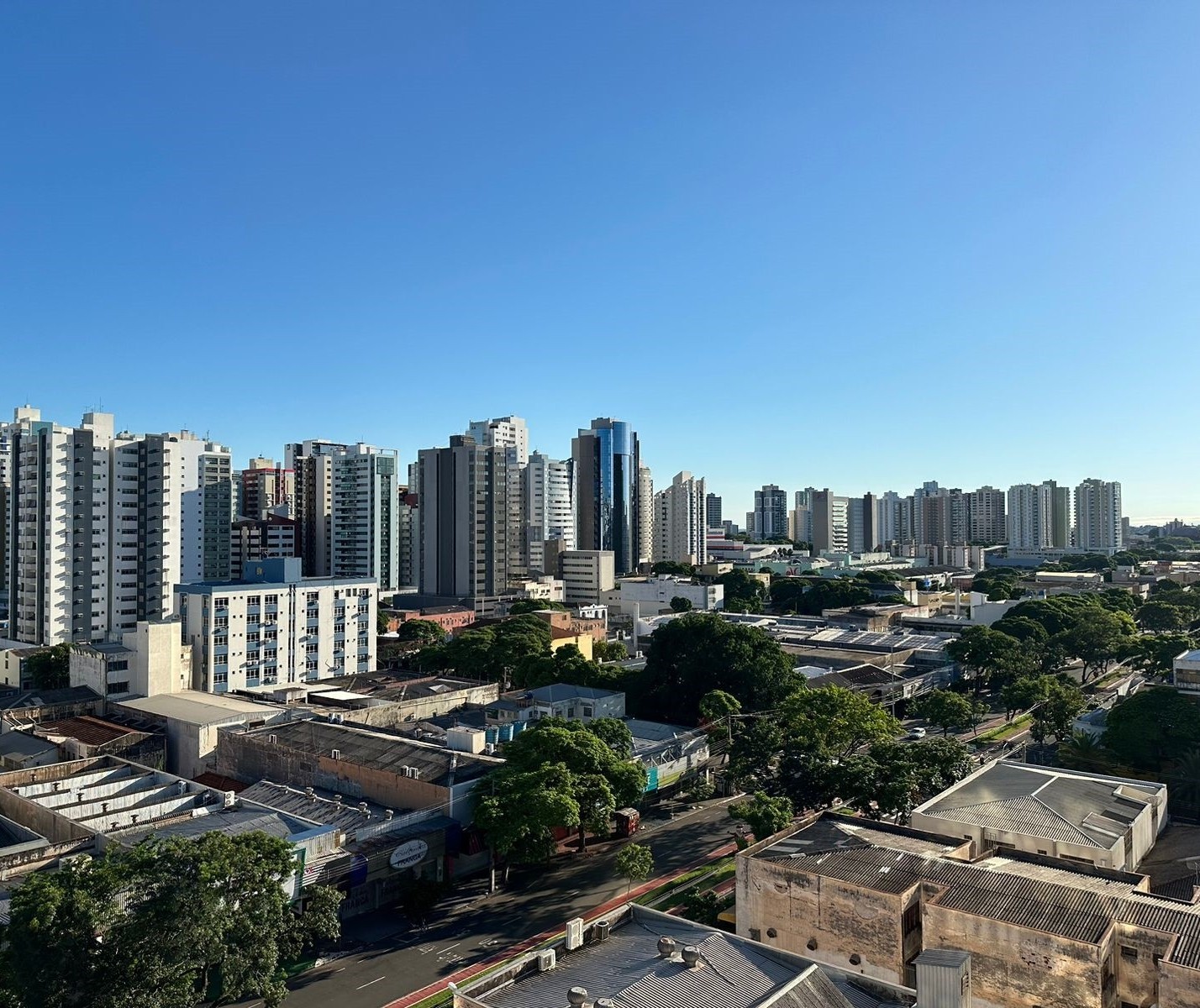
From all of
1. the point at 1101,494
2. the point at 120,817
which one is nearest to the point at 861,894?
the point at 120,817

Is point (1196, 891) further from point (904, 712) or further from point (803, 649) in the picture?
point (803, 649)

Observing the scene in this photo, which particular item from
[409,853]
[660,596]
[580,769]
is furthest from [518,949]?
[660,596]

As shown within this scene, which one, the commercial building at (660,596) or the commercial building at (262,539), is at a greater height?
the commercial building at (262,539)

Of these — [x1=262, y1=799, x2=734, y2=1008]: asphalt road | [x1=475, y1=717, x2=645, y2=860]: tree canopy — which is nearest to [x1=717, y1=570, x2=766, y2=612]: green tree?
[x1=262, y1=799, x2=734, y2=1008]: asphalt road

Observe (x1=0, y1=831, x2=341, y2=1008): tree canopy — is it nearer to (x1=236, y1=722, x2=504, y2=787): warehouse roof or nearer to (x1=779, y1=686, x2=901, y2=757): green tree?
(x1=236, y1=722, x2=504, y2=787): warehouse roof

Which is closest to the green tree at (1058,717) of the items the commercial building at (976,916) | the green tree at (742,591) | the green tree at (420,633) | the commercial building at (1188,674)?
the commercial building at (1188,674)

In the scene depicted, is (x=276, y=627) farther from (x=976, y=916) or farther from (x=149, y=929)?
(x=976, y=916)

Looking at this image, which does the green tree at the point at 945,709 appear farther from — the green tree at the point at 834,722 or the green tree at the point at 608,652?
the green tree at the point at 608,652
